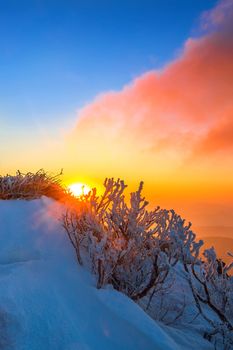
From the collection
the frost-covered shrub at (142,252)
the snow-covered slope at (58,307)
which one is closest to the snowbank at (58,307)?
the snow-covered slope at (58,307)

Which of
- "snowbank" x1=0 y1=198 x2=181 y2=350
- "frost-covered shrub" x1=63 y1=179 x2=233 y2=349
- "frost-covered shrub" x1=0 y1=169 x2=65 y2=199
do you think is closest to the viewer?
"snowbank" x1=0 y1=198 x2=181 y2=350

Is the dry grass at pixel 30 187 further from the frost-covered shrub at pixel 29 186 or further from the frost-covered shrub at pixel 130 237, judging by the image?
the frost-covered shrub at pixel 130 237

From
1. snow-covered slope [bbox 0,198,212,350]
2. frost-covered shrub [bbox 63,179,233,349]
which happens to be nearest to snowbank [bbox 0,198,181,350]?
snow-covered slope [bbox 0,198,212,350]

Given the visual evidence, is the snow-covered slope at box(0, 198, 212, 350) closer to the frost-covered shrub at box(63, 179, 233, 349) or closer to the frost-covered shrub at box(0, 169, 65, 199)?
the frost-covered shrub at box(63, 179, 233, 349)

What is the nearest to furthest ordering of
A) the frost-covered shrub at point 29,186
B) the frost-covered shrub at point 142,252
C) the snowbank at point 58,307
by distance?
1. the snowbank at point 58,307
2. the frost-covered shrub at point 142,252
3. the frost-covered shrub at point 29,186

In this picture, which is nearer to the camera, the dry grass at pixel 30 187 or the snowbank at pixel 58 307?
the snowbank at pixel 58 307

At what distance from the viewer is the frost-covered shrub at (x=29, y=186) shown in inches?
228

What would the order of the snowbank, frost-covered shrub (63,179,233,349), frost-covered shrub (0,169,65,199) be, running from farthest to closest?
frost-covered shrub (0,169,65,199)
frost-covered shrub (63,179,233,349)
the snowbank

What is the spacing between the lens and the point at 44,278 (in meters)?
3.53

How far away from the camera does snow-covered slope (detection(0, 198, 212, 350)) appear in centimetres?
271

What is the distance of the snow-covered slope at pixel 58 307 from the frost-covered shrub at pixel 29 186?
125 centimetres

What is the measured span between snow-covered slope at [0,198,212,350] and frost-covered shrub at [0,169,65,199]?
1.25 meters

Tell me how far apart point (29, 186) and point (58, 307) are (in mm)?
3280

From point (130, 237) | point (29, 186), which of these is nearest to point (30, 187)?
point (29, 186)
